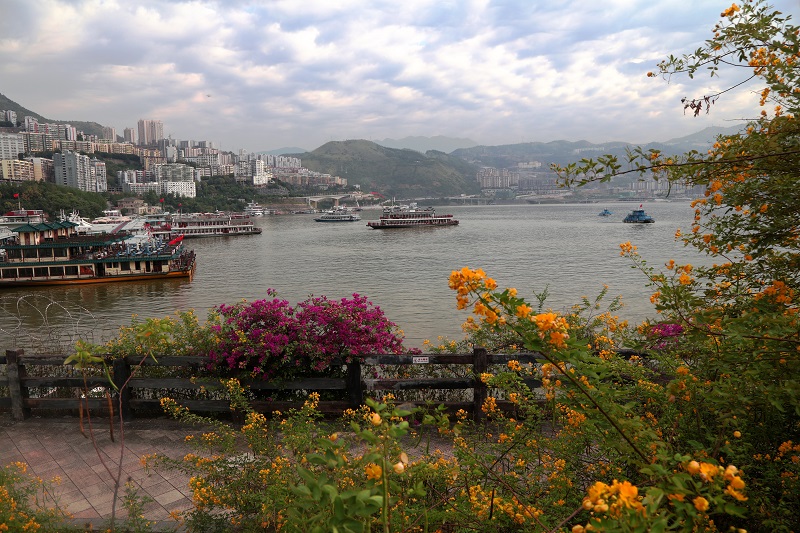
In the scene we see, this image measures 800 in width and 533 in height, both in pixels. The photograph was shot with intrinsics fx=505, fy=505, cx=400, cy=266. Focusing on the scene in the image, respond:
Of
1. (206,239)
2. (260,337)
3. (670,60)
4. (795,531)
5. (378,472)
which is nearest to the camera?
(378,472)

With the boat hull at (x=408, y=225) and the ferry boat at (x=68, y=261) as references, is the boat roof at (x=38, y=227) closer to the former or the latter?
the ferry boat at (x=68, y=261)

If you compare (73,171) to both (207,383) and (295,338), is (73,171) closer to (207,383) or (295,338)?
(207,383)

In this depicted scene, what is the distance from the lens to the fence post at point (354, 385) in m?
5.57

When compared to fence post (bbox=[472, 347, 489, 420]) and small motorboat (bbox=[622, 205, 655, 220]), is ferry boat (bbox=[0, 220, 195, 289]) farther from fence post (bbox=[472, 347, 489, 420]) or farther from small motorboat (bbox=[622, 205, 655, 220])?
small motorboat (bbox=[622, 205, 655, 220])

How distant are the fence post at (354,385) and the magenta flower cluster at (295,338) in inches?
4.4

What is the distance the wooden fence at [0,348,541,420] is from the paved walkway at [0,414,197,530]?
0.74ft

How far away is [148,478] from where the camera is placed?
182 inches

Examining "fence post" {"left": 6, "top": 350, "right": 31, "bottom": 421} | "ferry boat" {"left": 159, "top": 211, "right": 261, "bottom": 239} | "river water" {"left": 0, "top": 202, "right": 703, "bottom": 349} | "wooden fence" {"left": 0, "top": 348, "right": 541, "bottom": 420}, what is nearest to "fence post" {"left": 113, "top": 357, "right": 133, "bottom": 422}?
"wooden fence" {"left": 0, "top": 348, "right": 541, "bottom": 420}

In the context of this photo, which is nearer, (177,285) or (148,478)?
(148,478)

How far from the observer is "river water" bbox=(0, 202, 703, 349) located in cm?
2020

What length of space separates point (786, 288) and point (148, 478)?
5.15 m

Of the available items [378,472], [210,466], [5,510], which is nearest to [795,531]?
[378,472]

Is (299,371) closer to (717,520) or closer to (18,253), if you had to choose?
(717,520)

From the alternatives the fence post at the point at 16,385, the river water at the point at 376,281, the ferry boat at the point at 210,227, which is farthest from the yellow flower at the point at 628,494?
the ferry boat at the point at 210,227
